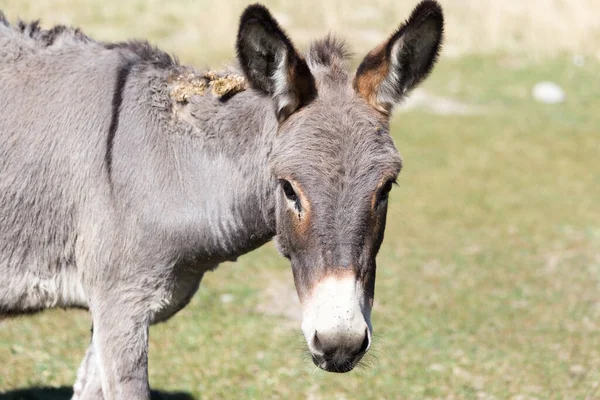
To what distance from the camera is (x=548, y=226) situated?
1425 centimetres

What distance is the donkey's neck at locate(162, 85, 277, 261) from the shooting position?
4738 millimetres

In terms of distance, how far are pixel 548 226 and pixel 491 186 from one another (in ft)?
8.84

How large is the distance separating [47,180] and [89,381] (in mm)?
1363

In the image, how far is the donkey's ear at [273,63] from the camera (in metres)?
4.18

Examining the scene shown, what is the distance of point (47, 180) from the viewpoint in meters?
4.72

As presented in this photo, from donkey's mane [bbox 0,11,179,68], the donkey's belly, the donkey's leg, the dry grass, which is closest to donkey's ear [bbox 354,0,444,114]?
donkey's mane [bbox 0,11,179,68]

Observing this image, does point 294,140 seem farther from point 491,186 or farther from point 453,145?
point 453,145

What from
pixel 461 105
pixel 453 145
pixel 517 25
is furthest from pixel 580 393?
pixel 517 25

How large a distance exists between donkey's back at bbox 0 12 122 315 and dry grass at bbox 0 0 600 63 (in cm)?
2172

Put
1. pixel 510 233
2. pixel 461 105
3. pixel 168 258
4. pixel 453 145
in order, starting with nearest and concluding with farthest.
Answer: pixel 168 258 < pixel 510 233 < pixel 453 145 < pixel 461 105

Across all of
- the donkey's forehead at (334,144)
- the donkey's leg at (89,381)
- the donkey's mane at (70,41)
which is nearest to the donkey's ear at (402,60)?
the donkey's forehead at (334,144)

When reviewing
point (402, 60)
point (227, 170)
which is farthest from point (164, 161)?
point (402, 60)

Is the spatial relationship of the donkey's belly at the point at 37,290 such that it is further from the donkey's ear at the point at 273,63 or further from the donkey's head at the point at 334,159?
the donkey's ear at the point at 273,63

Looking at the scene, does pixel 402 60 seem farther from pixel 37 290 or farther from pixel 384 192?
pixel 37 290
